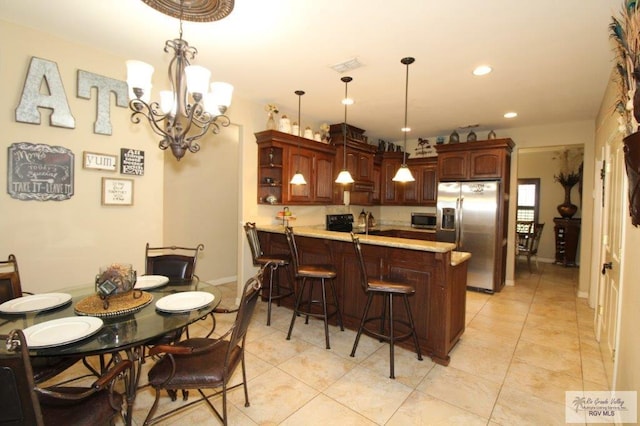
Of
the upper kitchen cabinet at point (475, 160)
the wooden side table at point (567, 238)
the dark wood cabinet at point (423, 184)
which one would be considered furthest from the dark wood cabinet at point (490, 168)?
the wooden side table at point (567, 238)

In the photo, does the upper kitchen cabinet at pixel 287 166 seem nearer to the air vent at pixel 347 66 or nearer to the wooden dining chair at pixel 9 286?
the air vent at pixel 347 66

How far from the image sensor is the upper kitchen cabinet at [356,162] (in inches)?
200

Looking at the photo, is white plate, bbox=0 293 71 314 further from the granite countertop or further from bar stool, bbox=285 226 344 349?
the granite countertop

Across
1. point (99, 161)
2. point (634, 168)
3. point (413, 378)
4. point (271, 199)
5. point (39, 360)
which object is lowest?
point (413, 378)

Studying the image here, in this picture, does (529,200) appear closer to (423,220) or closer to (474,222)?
(423,220)

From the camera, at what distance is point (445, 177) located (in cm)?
521

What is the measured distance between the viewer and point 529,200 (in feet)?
25.2

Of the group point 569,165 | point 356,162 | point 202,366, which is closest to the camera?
point 202,366

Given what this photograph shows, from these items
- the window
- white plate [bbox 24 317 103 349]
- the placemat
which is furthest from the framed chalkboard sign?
the window

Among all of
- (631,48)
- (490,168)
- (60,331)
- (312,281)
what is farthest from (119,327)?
(490,168)

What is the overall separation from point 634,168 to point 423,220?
4.95 metres

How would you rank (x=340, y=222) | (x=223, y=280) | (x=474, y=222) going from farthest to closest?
1. (x=340, y=222)
2. (x=223, y=280)
3. (x=474, y=222)

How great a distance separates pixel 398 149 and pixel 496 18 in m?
4.55

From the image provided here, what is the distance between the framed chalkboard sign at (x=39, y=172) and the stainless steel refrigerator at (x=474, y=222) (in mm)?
4999
